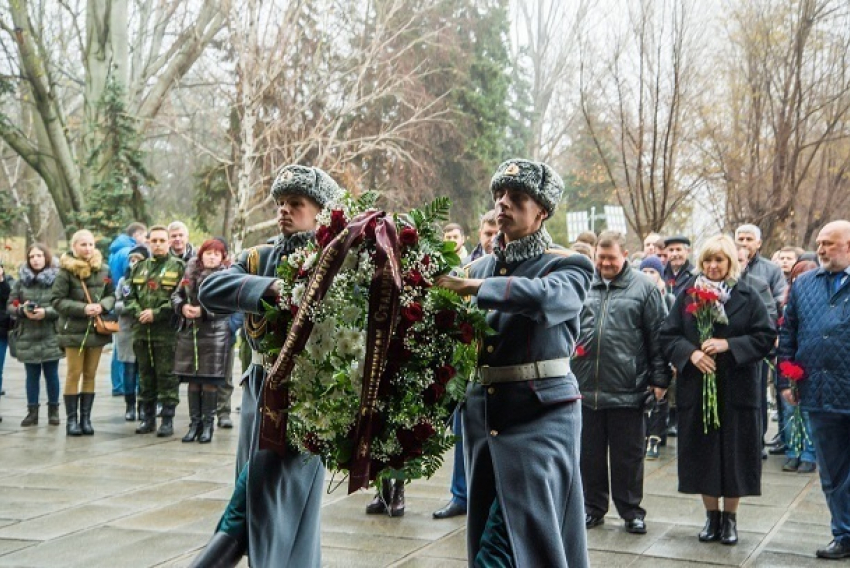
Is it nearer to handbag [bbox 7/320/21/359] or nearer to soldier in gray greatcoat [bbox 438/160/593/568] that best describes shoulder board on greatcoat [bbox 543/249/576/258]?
soldier in gray greatcoat [bbox 438/160/593/568]

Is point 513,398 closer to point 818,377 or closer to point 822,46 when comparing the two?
point 818,377

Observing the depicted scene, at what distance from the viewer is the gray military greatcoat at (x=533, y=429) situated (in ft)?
15.2

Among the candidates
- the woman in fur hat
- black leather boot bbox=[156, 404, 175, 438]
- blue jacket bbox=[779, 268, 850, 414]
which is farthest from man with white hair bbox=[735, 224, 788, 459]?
the woman in fur hat

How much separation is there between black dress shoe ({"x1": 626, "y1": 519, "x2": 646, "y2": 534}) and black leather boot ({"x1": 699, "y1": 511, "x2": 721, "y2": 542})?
0.41 m

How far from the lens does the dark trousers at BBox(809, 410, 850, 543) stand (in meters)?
7.45

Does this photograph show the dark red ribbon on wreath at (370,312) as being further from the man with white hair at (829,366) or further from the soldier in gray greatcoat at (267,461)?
the man with white hair at (829,366)

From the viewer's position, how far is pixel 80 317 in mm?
11992

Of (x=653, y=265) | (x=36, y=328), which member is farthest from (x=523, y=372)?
(x=36, y=328)

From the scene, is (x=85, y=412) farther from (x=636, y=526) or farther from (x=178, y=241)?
(x=636, y=526)

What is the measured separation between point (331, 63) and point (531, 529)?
23111 mm

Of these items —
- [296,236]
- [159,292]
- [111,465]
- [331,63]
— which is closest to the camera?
[296,236]

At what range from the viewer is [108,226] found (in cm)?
2409

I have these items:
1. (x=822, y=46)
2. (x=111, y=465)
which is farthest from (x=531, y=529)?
(x=822, y=46)

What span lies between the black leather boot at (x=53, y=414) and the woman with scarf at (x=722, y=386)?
24.3ft
